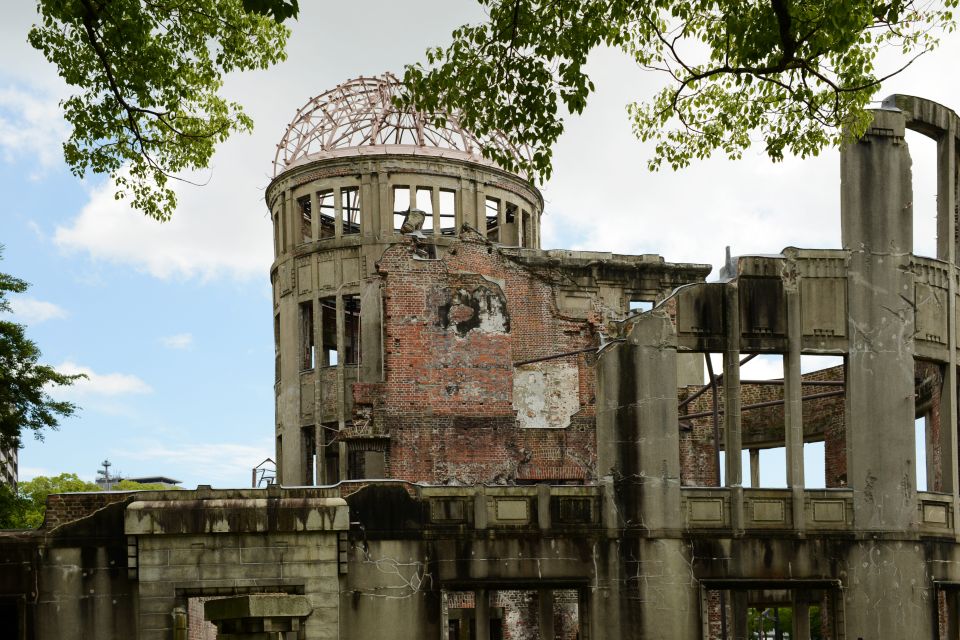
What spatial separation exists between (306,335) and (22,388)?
31.1 ft

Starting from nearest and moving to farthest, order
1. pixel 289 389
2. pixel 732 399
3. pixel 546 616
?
pixel 546 616 < pixel 732 399 < pixel 289 389

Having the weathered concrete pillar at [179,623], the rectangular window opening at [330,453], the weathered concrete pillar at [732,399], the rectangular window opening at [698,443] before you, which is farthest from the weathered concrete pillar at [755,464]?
the weathered concrete pillar at [179,623]

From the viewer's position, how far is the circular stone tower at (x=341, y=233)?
38.4 metres

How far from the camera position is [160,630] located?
21.8 metres

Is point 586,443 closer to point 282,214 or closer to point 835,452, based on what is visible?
point 835,452

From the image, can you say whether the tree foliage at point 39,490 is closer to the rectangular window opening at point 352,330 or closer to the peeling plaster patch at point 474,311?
the rectangular window opening at point 352,330

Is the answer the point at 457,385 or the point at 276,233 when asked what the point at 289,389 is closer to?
the point at 276,233

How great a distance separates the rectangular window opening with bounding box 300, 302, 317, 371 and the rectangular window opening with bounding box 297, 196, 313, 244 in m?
→ 2.05

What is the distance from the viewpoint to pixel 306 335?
39719mm

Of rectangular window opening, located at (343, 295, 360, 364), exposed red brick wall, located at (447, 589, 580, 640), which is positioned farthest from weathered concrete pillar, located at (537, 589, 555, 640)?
rectangular window opening, located at (343, 295, 360, 364)

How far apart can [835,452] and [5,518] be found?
69.7ft

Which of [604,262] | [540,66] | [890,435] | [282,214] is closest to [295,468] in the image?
[282,214]

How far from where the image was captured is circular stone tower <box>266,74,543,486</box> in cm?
3841

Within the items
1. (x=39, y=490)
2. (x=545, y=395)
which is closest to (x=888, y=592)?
(x=545, y=395)
